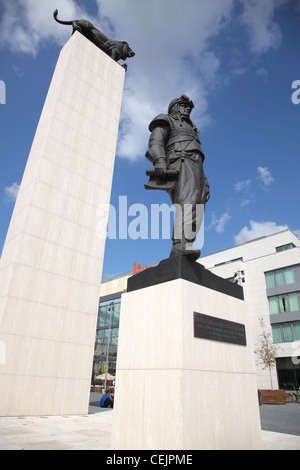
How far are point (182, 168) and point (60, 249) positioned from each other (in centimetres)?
869

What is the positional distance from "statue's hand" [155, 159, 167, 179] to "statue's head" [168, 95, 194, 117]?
1650 millimetres

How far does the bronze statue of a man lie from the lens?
4.84 metres

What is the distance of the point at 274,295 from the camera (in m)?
31.9

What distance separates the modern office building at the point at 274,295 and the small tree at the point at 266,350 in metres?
0.44

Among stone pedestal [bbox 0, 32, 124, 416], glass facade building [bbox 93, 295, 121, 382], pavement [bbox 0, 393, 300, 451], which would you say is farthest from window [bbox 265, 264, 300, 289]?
pavement [bbox 0, 393, 300, 451]

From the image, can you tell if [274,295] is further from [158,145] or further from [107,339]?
[158,145]

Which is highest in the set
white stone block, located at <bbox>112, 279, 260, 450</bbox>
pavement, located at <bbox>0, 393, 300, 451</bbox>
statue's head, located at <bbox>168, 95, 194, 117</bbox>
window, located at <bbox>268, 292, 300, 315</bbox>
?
window, located at <bbox>268, 292, 300, 315</bbox>

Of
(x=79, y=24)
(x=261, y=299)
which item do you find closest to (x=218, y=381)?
(x=79, y=24)

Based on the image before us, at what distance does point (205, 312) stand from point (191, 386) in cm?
103

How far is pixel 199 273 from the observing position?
450 centimetres

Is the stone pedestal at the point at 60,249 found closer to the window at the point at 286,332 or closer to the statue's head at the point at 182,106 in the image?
Result: the statue's head at the point at 182,106

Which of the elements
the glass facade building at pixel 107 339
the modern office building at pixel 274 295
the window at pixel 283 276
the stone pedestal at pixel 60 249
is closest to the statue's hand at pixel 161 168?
the stone pedestal at pixel 60 249

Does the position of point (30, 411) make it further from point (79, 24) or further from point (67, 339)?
point (79, 24)

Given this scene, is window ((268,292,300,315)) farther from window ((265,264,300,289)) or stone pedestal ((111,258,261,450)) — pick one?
stone pedestal ((111,258,261,450))
